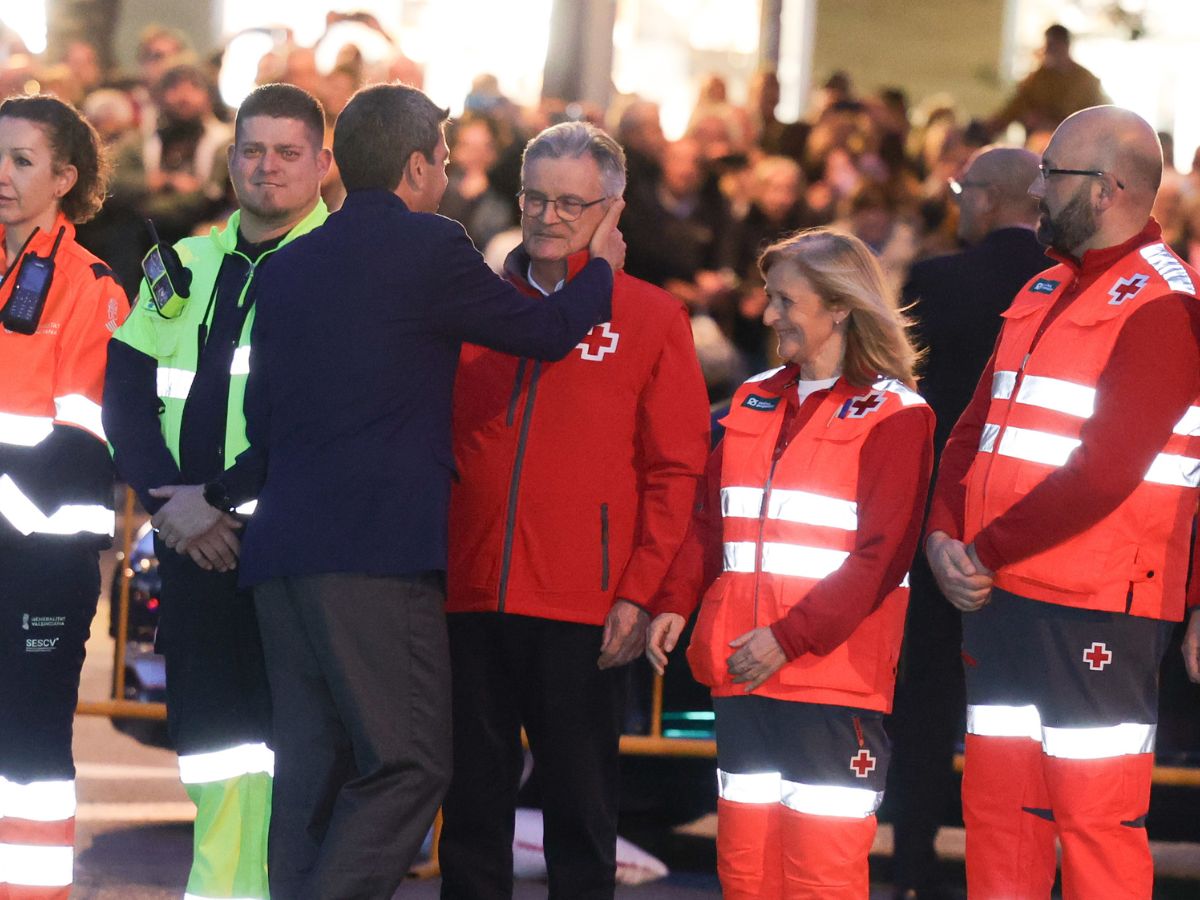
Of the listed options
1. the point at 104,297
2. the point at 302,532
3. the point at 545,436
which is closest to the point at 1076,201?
the point at 545,436

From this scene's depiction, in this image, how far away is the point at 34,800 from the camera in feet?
17.7

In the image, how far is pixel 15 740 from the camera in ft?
17.7

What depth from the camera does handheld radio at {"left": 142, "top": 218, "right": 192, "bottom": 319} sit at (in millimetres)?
5340

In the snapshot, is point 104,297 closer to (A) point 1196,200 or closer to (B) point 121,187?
(B) point 121,187

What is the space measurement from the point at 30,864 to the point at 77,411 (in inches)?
45.1

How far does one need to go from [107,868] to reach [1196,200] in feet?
22.4

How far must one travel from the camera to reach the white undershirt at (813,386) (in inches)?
205

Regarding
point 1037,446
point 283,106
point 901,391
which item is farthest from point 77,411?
point 1037,446

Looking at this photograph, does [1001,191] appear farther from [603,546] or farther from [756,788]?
[756,788]

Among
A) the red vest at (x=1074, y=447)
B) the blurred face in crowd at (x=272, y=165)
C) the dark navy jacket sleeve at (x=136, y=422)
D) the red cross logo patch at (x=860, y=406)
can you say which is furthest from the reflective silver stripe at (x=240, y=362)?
the red vest at (x=1074, y=447)

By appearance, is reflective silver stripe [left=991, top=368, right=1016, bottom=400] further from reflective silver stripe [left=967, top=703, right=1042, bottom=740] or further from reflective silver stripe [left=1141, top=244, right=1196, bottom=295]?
reflective silver stripe [left=967, top=703, right=1042, bottom=740]

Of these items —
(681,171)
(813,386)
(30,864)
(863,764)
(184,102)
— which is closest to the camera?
(863,764)

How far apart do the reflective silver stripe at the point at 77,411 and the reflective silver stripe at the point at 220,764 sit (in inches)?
34.6

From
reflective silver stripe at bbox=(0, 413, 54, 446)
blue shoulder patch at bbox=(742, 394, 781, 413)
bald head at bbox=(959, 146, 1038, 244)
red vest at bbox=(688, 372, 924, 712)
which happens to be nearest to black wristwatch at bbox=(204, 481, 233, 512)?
reflective silver stripe at bbox=(0, 413, 54, 446)
